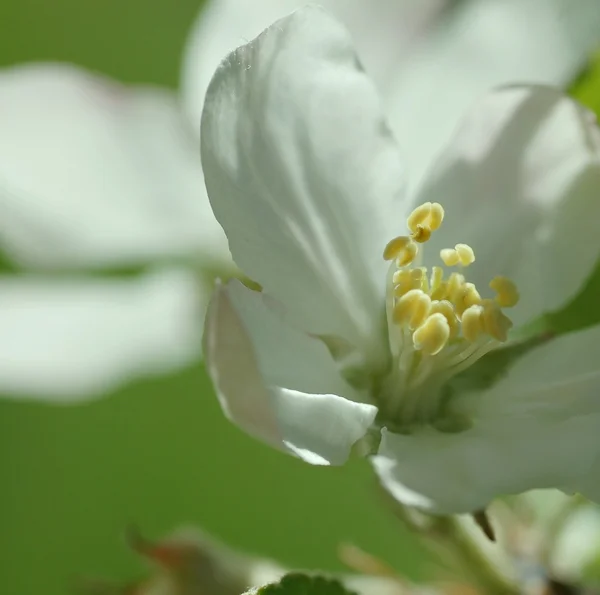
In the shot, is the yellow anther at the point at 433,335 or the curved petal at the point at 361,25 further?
the curved petal at the point at 361,25

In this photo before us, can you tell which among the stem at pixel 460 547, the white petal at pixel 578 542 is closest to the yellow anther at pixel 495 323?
the stem at pixel 460 547

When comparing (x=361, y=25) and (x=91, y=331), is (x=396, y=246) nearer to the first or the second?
(x=361, y=25)

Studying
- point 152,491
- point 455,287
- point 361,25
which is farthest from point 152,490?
point 455,287

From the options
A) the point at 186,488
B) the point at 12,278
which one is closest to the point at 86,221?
the point at 12,278

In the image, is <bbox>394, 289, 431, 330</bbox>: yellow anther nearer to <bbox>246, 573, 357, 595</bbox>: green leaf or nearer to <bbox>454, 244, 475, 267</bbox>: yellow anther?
<bbox>454, 244, 475, 267</bbox>: yellow anther

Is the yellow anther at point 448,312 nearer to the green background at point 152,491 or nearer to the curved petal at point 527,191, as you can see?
the curved petal at point 527,191

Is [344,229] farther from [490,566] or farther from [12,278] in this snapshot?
[12,278]
